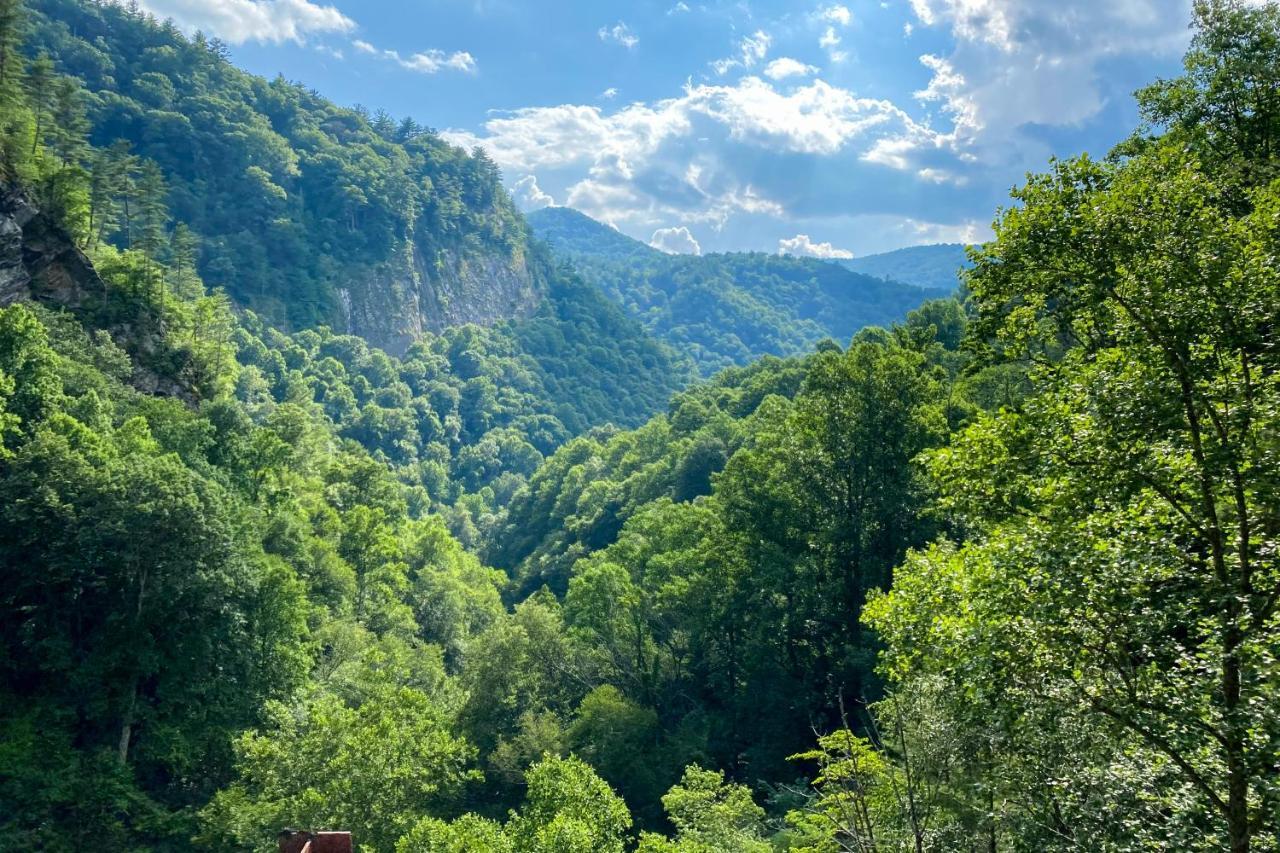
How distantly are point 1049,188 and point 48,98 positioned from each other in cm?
6358

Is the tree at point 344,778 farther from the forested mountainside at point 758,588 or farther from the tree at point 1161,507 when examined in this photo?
the tree at point 1161,507

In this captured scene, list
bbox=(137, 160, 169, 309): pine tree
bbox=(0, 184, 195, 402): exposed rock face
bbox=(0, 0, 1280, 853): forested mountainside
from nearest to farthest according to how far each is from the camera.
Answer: bbox=(0, 0, 1280, 853): forested mountainside, bbox=(0, 184, 195, 402): exposed rock face, bbox=(137, 160, 169, 309): pine tree

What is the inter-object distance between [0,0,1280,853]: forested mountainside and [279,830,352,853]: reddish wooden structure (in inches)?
181

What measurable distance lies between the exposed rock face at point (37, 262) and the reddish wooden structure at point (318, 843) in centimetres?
3904

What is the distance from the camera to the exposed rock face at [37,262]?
34.8 meters

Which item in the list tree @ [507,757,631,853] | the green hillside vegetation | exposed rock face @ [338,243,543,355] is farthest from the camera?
exposed rock face @ [338,243,543,355]

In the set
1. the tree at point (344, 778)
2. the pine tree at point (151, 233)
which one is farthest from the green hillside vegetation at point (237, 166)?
the tree at point (344, 778)

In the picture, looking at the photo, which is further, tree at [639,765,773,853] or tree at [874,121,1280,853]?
tree at [639,765,773,853]

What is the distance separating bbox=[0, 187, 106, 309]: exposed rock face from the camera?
3478 centimetres

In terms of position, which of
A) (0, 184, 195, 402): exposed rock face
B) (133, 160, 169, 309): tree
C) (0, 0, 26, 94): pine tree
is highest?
(0, 0, 26, 94): pine tree

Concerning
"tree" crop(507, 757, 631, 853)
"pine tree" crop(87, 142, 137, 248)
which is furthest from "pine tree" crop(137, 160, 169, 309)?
"tree" crop(507, 757, 631, 853)

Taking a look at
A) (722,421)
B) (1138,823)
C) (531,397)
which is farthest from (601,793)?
(531,397)

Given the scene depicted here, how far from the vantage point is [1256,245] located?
7691 millimetres

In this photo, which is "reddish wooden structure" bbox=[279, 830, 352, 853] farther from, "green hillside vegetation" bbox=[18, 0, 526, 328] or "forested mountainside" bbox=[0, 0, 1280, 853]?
"green hillside vegetation" bbox=[18, 0, 526, 328]
